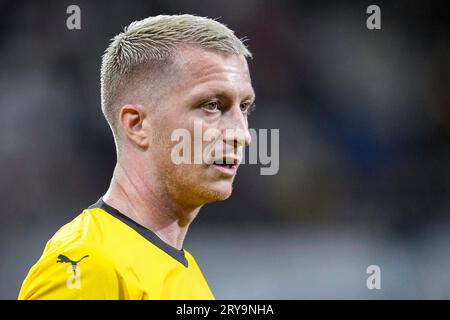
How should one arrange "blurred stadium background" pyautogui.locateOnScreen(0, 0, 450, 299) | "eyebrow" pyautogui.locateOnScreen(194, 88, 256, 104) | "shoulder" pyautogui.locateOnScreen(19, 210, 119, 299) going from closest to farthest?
"shoulder" pyautogui.locateOnScreen(19, 210, 119, 299) → "eyebrow" pyautogui.locateOnScreen(194, 88, 256, 104) → "blurred stadium background" pyautogui.locateOnScreen(0, 0, 450, 299)

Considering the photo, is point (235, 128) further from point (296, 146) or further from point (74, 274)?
point (296, 146)

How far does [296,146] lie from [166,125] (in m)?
3.42

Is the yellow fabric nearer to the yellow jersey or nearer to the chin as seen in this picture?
the yellow jersey

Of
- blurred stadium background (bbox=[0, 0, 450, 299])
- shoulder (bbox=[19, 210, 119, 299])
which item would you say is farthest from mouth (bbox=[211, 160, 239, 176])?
blurred stadium background (bbox=[0, 0, 450, 299])

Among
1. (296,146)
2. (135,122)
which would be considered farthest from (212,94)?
(296,146)

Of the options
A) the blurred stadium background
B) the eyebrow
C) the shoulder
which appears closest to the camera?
the shoulder

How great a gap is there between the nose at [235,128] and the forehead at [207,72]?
67 mm

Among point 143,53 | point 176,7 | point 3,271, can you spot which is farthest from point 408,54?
point 143,53

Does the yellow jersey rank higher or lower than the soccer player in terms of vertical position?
lower

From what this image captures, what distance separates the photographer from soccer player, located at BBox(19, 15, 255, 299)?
2.27 metres

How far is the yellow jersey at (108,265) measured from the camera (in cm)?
195

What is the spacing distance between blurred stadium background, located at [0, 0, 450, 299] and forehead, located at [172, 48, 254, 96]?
3097 mm

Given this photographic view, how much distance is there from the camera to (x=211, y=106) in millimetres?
2299

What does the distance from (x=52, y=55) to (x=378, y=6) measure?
260cm
